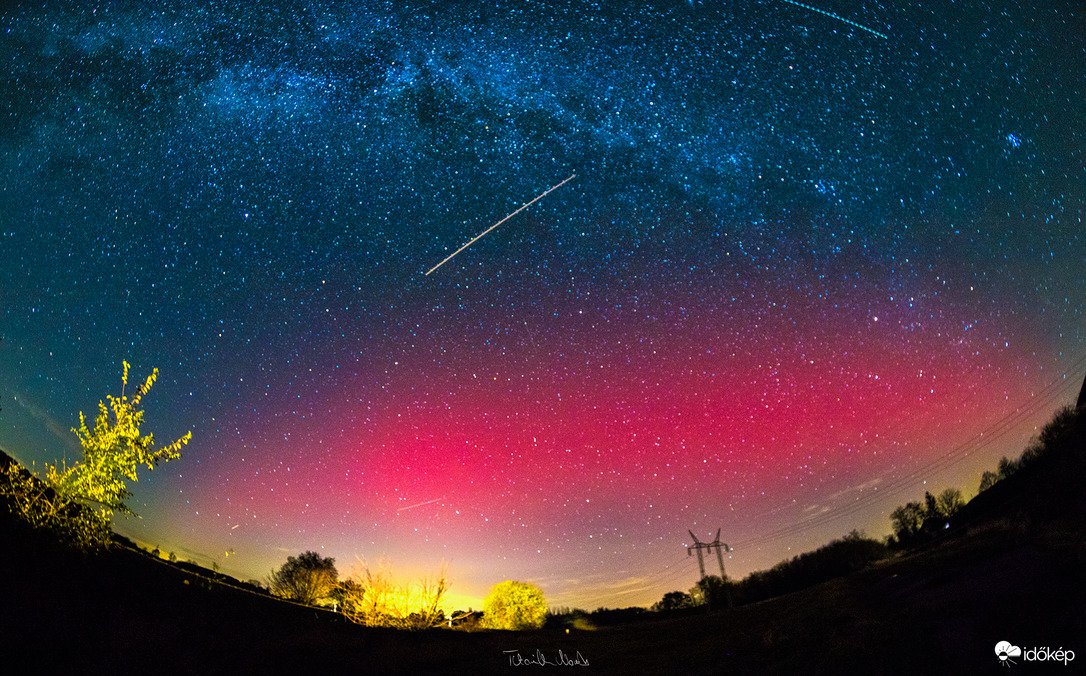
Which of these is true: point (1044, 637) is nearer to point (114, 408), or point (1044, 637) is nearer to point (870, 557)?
point (114, 408)

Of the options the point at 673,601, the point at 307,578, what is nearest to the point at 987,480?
the point at 673,601

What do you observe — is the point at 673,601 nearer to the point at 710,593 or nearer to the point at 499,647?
the point at 710,593

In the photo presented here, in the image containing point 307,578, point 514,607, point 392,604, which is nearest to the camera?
point 392,604

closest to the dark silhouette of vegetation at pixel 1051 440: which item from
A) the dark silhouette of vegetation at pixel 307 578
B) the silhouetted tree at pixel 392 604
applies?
the silhouetted tree at pixel 392 604

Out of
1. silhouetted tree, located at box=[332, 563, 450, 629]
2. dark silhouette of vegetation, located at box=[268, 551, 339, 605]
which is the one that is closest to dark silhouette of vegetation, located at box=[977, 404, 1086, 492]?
silhouetted tree, located at box=[332, 563, 450, 629]

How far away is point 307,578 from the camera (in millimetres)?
51062

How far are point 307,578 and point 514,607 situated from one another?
101 ft

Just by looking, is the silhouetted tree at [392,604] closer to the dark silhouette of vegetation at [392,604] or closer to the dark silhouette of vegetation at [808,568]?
the dark silhouette of vegetation at [392,604]

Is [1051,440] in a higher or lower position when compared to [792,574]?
higher

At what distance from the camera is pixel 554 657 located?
63.5 ft

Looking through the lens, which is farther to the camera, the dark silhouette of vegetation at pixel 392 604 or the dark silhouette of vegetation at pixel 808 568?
the dark silhouette of vegetation at pixel 808 568

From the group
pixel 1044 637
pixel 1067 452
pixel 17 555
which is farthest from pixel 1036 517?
pixel 17 555

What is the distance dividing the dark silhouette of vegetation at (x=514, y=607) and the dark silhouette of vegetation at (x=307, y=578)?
16.2m

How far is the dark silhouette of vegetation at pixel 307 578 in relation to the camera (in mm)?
43500
